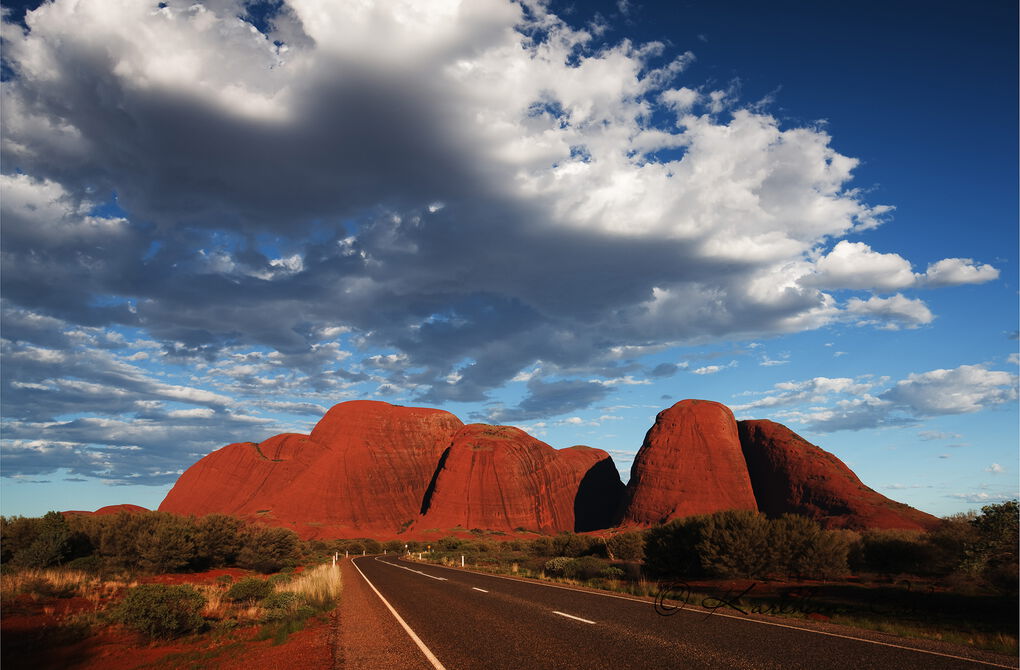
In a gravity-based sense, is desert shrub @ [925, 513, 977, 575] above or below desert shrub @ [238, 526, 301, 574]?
above

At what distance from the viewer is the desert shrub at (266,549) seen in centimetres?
3366

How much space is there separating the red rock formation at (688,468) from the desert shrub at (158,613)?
77.7 m

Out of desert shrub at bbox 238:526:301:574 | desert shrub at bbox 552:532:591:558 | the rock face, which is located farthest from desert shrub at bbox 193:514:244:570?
the rock face

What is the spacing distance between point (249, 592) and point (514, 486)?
8783cm

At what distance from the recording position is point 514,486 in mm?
102750

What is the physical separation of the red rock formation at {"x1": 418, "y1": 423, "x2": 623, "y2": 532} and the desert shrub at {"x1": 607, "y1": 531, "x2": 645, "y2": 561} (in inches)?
2676

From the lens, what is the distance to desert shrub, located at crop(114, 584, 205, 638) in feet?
41.4

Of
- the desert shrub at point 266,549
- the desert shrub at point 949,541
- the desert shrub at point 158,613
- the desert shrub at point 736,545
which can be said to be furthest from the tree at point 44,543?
the desert shrub at point 949,541

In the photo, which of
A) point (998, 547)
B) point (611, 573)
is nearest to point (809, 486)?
point (611, 573)

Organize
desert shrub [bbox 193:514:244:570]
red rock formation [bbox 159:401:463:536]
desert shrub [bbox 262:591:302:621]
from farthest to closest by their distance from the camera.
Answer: red rock formation [bbox 159:401:463:536] → desert shrub [bbox 193:514:244:570] → desert shrub [bbox 262:591:302:621]

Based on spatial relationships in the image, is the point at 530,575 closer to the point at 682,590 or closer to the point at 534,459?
the point at 682,590

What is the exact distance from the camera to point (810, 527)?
22.7 meters

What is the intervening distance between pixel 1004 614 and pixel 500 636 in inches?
495

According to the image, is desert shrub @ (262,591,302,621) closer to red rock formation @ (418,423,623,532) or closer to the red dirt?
the red dirt
